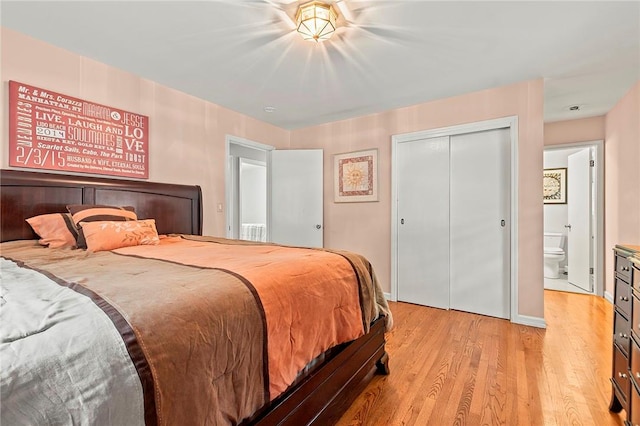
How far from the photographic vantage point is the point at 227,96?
10.7 feet

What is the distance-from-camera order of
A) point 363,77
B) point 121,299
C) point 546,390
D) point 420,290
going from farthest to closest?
point 420,290, point 363,77, point 546,390, point 121,299

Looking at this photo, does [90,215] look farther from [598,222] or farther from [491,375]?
[598,222]

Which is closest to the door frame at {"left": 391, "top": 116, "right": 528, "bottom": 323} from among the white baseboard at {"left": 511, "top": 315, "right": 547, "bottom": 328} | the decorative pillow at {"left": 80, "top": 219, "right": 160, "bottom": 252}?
the white baseboard at {"left": 511, "top": 315, "right": 547, "bottom": 328}

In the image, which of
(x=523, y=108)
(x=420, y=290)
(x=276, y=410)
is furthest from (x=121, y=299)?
(x=523, y=108)

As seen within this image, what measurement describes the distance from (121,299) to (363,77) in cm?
271

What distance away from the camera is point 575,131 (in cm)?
395

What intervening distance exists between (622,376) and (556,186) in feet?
16.1

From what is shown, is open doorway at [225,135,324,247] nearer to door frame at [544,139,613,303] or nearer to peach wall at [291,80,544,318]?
peach wall at [291,80,544,318]

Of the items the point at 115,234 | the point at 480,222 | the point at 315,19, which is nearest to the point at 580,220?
the point at 480,222

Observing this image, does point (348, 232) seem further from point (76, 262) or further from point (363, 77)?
point (76, 262)

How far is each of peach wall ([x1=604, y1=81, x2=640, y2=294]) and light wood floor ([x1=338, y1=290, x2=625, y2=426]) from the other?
957 millimetres

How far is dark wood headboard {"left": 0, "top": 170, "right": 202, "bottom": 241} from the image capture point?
Result: 80.3 inches

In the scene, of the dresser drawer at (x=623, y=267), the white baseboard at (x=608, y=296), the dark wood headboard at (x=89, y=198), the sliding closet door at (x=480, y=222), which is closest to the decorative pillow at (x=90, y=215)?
the dark wood headboard at (x=89, y=198)

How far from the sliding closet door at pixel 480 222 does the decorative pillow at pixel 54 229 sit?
346 cm
